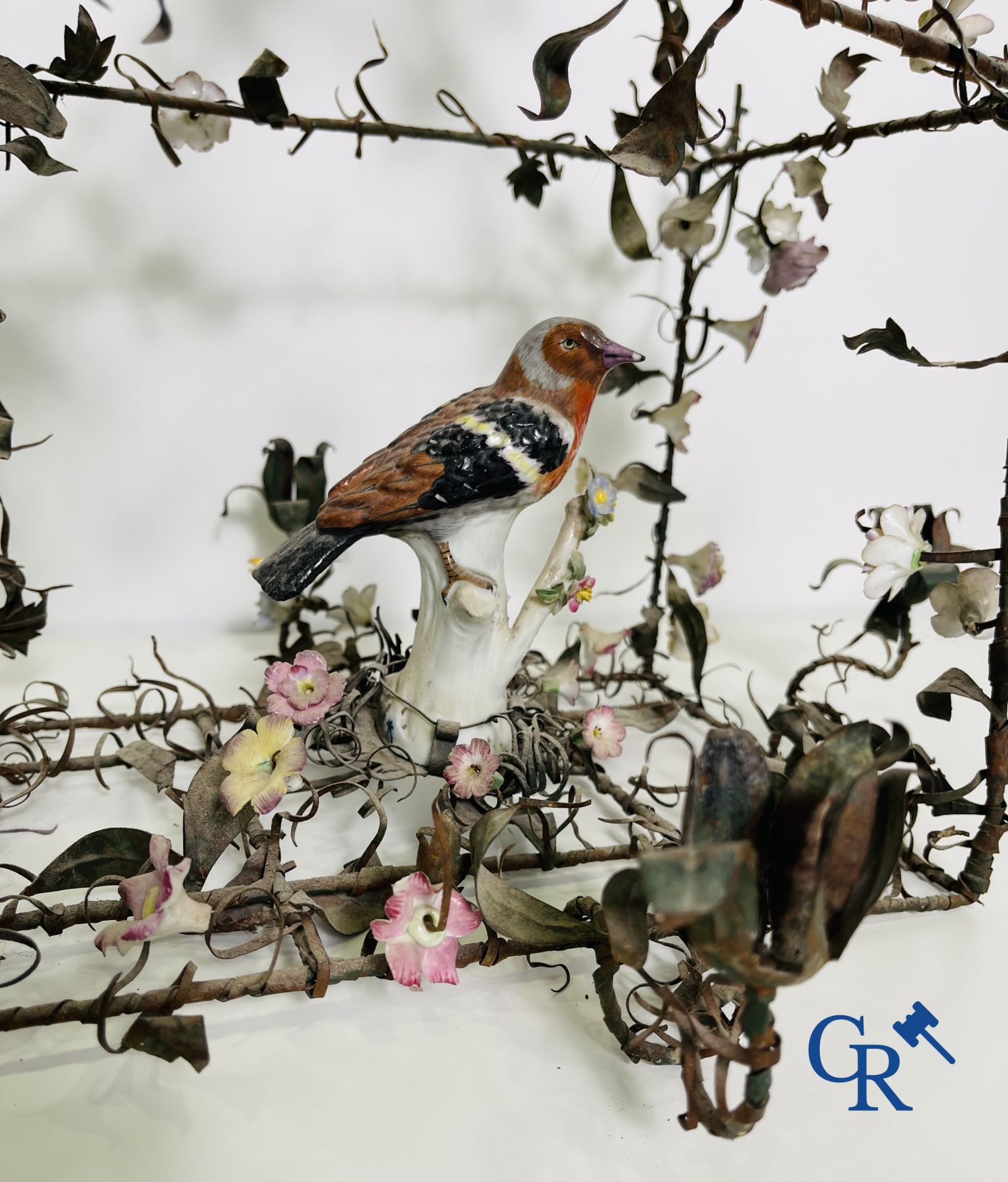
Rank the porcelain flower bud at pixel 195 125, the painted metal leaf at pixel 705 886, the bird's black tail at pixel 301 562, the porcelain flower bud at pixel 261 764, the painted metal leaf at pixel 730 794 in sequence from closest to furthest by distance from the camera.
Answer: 1. the painted metal leaf at pixel 705 886
2. the painted metal leaf at pixel 730 794
3. the porcelain flower bud at pixel 261 764
4. the bird's black tail at pixel 301 562
5. the porcelain flower bud at pixel 195 125

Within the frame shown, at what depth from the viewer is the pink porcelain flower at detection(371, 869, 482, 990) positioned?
50cm

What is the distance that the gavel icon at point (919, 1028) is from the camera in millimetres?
534

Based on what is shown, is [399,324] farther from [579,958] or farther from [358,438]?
[579,958]

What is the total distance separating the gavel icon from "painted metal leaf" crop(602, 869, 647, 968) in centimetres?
20

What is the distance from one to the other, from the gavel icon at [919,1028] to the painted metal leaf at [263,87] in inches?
27.7

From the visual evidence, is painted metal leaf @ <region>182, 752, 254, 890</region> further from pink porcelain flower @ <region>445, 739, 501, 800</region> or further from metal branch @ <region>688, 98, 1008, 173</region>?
metal branch @ <region>688, 98, 1008, 173</region>

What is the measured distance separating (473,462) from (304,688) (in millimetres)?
187

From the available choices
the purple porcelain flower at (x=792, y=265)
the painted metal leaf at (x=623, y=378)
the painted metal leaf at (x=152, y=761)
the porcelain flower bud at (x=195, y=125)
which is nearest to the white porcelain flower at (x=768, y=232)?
the purple porcelain flower at (x=792, y=265)

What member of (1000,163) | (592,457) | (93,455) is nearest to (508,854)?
(592,457)

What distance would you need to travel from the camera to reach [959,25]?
59 centimetres

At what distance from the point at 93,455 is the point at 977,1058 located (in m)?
1.00

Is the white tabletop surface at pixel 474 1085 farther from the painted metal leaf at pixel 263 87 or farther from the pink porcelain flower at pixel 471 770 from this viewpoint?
the painted metal leaf at pixel 263 87

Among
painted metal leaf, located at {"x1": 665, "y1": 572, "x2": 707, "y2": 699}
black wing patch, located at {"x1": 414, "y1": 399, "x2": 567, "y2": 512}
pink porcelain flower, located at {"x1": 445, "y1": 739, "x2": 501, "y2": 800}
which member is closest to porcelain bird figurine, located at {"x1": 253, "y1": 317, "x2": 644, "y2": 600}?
black wing patch, located at {"x1": 414, "y1": 399, "x2": 567, "y2": 512}

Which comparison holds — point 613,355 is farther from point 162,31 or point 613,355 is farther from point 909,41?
point 162,31
